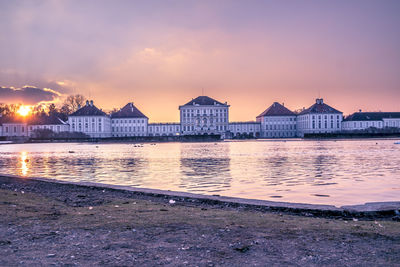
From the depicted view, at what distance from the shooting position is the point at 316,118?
444 feet

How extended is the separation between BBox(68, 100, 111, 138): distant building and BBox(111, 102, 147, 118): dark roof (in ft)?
30.9

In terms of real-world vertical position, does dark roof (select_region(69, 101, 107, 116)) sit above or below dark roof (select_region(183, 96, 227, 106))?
below

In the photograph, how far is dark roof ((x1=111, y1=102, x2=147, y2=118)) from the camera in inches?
5598

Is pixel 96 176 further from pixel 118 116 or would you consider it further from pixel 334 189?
pixel 118 116

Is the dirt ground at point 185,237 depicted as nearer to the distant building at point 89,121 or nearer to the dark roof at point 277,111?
the distant building at point 89,121

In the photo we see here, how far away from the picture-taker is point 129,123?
142m

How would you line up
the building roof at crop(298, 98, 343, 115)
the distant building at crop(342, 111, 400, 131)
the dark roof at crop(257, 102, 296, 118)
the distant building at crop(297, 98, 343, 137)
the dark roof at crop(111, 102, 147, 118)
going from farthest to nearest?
the dark roof at crop(257, 102, 296, 118) < the dark roof at crop(111, 102, 147, 118) < the distant building at crop(342, 111, 400, 131) < the building roof at crop(298, 98, 343, 115) < the distant building at crop(297, 98, 343, 137)

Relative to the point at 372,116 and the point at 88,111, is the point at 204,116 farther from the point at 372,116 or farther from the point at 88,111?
the point at 372,116

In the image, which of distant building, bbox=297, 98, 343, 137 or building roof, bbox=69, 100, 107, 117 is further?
distant building, bbox=297, 98, 343, 137

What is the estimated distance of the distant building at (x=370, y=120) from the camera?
13862 cm

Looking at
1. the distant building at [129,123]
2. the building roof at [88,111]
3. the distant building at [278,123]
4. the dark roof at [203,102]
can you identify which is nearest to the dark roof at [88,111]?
the building roof at [88,111]

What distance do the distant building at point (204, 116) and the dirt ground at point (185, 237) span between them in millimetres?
130769

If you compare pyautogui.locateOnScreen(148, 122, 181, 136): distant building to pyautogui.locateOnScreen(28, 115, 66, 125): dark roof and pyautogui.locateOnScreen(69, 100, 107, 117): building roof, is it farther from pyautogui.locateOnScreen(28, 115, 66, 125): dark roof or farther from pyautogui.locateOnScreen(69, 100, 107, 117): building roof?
pyautogui.locateOnScreen(28, 115, 66, 125): dark roof

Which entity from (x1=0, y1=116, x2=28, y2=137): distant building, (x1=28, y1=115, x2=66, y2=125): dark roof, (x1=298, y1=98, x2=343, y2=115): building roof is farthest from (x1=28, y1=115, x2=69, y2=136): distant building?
(x1=298, y1=98, x2=343, y2=115): building roof
